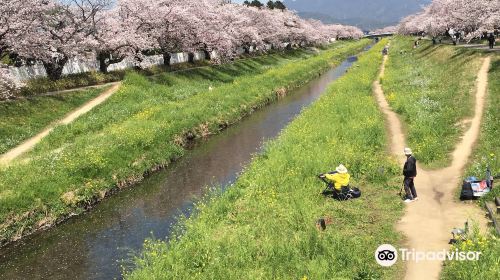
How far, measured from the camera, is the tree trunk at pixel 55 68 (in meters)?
44.3

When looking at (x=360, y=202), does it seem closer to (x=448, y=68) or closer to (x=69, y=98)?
(x=69, y=98)

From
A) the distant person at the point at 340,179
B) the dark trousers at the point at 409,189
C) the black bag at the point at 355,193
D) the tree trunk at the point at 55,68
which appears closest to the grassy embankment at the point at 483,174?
the dark trousers at the point at 409,189

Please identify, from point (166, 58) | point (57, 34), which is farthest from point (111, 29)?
point (166, 58)

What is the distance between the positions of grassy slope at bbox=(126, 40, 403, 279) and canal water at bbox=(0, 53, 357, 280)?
1863 mm

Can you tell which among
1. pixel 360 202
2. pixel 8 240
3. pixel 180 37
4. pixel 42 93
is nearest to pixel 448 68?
pixel 180 37

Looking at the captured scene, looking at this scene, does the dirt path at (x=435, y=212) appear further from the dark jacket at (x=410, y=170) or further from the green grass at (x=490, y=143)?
the dark jacket at (x=410, y=170)

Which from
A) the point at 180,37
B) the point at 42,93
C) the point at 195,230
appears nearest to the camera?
the point at 195,230

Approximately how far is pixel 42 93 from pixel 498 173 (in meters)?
37.8

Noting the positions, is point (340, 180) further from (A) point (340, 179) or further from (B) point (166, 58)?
(B) point (166, 58)

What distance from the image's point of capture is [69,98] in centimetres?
4094

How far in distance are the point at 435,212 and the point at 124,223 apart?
14.6m

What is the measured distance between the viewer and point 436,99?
4025 centimetres

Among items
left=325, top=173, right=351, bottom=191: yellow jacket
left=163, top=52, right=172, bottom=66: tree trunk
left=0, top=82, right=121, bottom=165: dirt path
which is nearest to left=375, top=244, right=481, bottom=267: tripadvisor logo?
left=325, top=173, right=351, bottom=191: yellow jacket

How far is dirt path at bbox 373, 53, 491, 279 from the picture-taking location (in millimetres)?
14148
